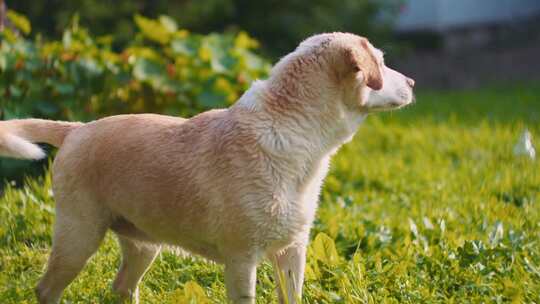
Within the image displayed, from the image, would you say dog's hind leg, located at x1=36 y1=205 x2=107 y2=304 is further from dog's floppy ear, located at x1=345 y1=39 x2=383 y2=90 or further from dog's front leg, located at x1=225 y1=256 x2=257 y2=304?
dog's floppy ear, located at x1=345 y1=39 x2=383 y2=90

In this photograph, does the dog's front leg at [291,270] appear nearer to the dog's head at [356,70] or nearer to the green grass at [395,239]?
the green grass at [395,239]

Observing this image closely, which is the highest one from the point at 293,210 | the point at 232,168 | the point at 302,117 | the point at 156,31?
the point at 302,117

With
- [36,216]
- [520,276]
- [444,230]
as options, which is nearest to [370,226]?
[444,230]

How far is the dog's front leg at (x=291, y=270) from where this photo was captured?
3039mm

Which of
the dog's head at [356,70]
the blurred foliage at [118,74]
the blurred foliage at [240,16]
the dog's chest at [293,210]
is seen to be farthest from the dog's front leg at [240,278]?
the blurred foliage at [240,16]

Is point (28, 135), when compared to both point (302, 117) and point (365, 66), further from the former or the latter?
point (365, 66)

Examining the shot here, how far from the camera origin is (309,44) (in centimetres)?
297

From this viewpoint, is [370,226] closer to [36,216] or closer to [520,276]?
[520,276]

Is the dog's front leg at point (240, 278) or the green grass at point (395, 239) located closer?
the dog's front leg at point (240, 278)

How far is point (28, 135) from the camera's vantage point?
3289 mm

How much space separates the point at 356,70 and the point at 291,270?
0.80 metres

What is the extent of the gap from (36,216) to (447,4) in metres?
9.69

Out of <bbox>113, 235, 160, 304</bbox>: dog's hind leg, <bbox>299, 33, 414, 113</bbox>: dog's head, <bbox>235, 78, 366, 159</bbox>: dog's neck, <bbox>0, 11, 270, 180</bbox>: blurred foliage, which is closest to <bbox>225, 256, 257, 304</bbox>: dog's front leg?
<bbox>235, 78, 366, 159</bbox>: dog's neck

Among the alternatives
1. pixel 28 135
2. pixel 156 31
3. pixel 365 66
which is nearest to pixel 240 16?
pixel 156 31
